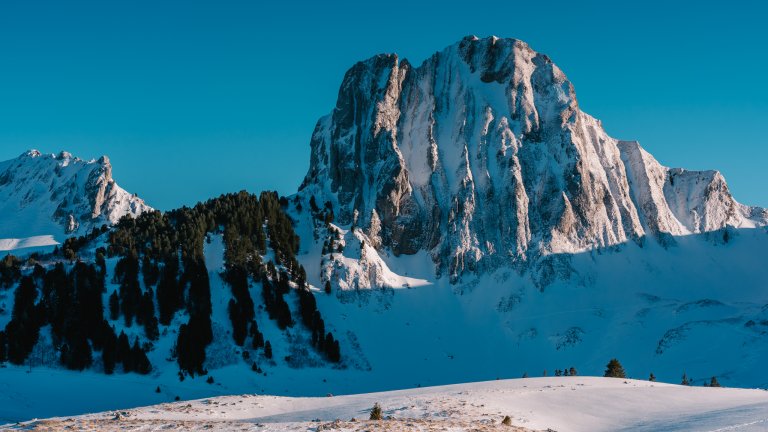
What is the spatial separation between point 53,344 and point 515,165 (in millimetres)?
102770

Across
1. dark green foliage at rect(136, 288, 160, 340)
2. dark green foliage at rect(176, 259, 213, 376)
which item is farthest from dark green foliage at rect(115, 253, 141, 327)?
dark green foliage at rect(176, 259, 213, 376)

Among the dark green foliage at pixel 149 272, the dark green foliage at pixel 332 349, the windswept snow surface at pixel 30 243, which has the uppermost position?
the windswept snow surface at pixel 30 243

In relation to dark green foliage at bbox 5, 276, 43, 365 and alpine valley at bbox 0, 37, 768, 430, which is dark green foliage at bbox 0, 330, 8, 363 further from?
alpine valley at bbox 0, 37, 768, 430

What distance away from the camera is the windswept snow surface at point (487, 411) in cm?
3659

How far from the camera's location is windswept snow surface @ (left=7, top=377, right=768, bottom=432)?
120 ft

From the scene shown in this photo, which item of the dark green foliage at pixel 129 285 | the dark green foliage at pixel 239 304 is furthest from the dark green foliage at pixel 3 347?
the dark green foliage at pixel 239 304

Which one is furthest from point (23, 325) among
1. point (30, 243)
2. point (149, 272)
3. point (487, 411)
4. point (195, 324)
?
point (30, 243)

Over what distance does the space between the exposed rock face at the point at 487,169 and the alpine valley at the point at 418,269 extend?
1.66ft

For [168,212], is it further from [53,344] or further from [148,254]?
[53,344]

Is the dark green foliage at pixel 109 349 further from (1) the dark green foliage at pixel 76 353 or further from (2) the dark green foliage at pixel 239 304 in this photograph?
(2) the dark green foliage at pixel 239 304

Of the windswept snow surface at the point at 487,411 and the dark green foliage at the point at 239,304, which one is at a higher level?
the dark green foliage at the point at 239,304

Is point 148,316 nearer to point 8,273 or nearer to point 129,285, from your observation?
point 129,285

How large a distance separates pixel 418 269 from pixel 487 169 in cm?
2977

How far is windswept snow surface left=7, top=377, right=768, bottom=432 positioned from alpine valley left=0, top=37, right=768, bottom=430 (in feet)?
142
